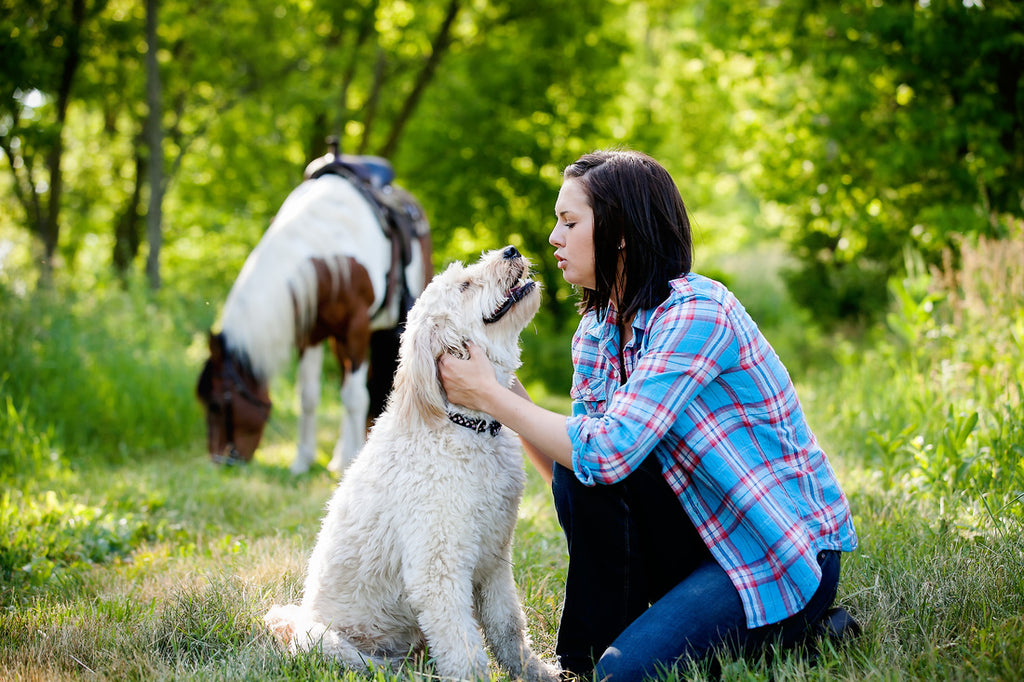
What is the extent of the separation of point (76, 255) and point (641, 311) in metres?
19.5

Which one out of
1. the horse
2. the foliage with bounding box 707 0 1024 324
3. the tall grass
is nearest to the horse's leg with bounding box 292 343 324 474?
the horse

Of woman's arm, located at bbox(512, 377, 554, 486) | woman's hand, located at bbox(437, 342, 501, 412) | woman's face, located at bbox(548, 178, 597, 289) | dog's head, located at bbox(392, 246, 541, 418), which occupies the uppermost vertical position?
woman's face, located at bbox(548, 178, 597, 289)

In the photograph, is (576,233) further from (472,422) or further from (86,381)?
(86,381)

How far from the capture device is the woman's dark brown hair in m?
2.60

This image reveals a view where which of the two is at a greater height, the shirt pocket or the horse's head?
the shirt pocket

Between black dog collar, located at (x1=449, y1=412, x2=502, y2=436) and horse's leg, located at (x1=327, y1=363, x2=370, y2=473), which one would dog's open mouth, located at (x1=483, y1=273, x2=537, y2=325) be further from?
horse's leg, located at (x1=327, y1=363, x2=370, y2=473)

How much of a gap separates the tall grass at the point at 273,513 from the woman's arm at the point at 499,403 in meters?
0.81

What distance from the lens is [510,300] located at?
2.86 metres

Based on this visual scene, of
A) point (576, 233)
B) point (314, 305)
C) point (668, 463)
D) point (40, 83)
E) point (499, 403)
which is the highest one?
point (40, 83)

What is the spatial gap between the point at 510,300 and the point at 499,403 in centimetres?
44

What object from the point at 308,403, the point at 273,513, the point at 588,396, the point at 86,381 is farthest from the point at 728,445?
the point at 86,381

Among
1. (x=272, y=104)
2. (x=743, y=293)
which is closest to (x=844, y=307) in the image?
(x=743, y=293)

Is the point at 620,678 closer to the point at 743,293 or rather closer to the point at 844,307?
the point at 844,307

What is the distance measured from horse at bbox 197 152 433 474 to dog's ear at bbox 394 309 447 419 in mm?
3469
